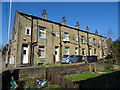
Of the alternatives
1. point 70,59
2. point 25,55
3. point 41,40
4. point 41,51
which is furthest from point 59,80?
point 41,40

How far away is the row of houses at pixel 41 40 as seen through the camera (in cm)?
1388

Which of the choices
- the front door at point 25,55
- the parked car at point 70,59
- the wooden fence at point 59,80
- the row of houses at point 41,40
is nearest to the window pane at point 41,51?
the row of houses at point 41,40

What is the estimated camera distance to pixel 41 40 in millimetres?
15922

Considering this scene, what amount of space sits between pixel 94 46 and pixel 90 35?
139 inches

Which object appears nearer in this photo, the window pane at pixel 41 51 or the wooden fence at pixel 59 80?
the wooden fence at pixel 59 80

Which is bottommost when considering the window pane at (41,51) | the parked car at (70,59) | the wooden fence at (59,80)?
the wooden fence at (59,80)

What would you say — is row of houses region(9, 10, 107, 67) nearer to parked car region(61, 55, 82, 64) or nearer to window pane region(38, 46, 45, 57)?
window pane region(38, 46, 45, 57)

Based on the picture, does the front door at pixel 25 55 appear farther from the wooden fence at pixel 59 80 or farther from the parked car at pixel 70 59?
the wooden fence at pixel 59 80

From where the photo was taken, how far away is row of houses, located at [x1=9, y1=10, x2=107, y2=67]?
13.9 meters

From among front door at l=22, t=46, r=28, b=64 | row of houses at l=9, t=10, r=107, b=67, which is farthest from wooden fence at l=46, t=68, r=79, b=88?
front door at l=22, t=46, r=28, b=64

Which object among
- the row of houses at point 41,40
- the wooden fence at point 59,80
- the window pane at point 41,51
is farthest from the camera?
the window pane at point 41,51

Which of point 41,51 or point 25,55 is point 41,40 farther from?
point 25,55

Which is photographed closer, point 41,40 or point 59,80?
point 59,80

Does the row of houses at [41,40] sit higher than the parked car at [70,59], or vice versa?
the row of houses at [41,40]
